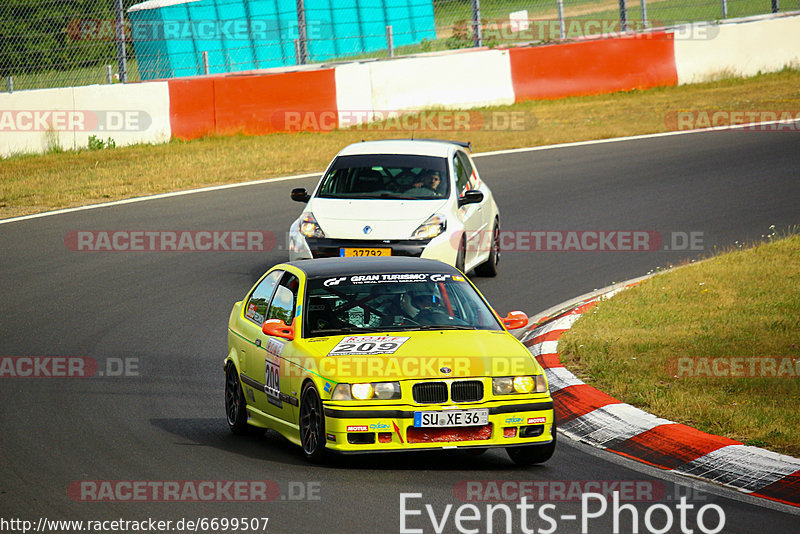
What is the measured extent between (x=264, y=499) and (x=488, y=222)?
27.3 ft

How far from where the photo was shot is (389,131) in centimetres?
2414

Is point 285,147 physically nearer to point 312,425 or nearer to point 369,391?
point 312,425

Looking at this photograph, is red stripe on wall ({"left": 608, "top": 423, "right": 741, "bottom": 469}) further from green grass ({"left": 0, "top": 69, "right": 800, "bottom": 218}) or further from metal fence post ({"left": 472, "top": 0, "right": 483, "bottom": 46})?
metal fence post ({"left": 472, "top": 0, "right": 483, "bottom": 46})

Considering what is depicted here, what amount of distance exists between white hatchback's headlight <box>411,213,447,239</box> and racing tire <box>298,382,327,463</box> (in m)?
5.49

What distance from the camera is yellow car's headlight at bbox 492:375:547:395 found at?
737 centimetres

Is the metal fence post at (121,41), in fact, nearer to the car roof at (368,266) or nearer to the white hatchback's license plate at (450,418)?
the car roof at (368,266)

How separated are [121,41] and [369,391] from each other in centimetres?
1576

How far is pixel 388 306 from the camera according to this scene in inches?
324

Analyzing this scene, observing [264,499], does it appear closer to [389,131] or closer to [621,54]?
[389,131]

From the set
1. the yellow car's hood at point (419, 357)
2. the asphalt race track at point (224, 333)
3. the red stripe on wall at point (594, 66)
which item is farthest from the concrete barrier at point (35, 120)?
the yellow car's hood at point (419, 357)

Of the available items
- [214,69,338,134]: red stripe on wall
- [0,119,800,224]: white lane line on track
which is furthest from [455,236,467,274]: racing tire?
[214,69,338,134]: red stripe on wall

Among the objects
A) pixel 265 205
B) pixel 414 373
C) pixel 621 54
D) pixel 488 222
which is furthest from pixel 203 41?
pixel 414 373

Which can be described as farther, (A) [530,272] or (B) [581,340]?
(A) [530,272]

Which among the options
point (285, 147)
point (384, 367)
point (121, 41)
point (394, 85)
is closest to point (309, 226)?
point (384, 367)
